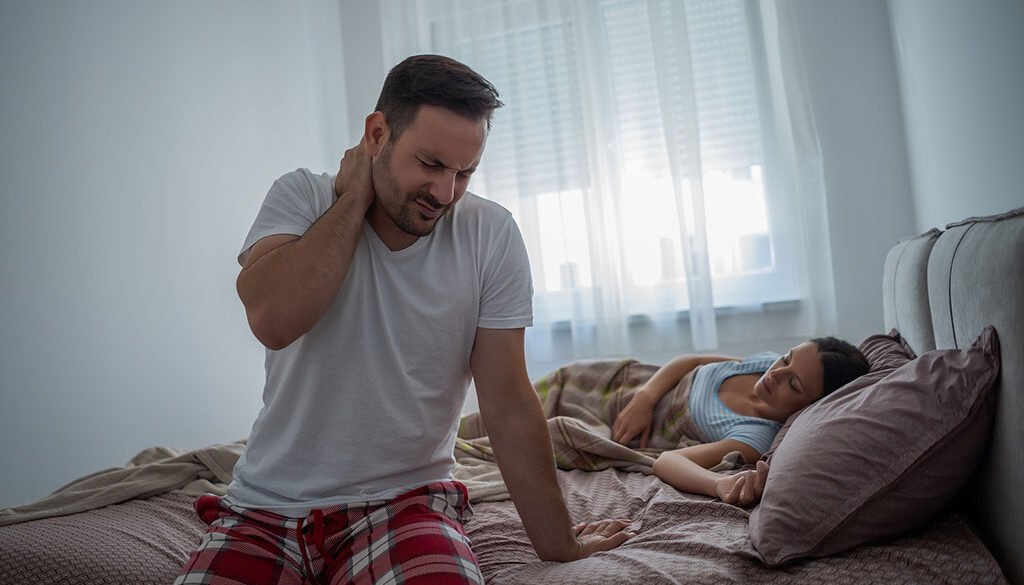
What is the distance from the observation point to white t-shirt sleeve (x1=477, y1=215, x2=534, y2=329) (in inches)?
47.7

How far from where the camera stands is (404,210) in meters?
1.18

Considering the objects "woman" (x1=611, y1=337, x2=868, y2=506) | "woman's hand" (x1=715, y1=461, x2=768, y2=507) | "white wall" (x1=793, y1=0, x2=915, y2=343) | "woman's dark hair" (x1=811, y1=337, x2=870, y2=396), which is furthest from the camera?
"white wall" (x1=793, y1=0, x2=915, y2=343)

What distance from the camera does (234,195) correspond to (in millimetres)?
2971

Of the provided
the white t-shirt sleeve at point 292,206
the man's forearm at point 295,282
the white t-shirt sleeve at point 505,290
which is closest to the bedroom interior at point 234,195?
the white t-shirt sleeve at point 505,290

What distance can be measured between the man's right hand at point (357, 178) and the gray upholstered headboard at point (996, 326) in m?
0.94

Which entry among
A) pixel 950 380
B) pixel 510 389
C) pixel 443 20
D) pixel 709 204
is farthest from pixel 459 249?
pixel 443 20

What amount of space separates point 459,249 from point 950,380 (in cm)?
78

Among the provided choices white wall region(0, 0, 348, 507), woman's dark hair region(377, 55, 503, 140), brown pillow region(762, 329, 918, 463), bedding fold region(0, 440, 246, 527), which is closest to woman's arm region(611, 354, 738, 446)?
brown pillow region(762, 329, 918, 463)

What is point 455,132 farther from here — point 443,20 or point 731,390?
point 443,20

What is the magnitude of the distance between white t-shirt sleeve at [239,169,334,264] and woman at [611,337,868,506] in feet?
3.02

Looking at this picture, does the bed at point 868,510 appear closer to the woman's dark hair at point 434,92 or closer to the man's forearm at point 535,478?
the man's forearm at point 535,478

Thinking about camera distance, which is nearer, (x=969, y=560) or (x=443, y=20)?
(x=969, y=560)

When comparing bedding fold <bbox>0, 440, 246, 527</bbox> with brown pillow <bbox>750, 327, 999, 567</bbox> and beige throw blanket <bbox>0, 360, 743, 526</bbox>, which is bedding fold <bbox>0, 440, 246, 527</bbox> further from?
brown pillow <bbox>750, 327, 999, 567</bbox>

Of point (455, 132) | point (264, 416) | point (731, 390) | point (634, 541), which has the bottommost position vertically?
point (634, 541)
